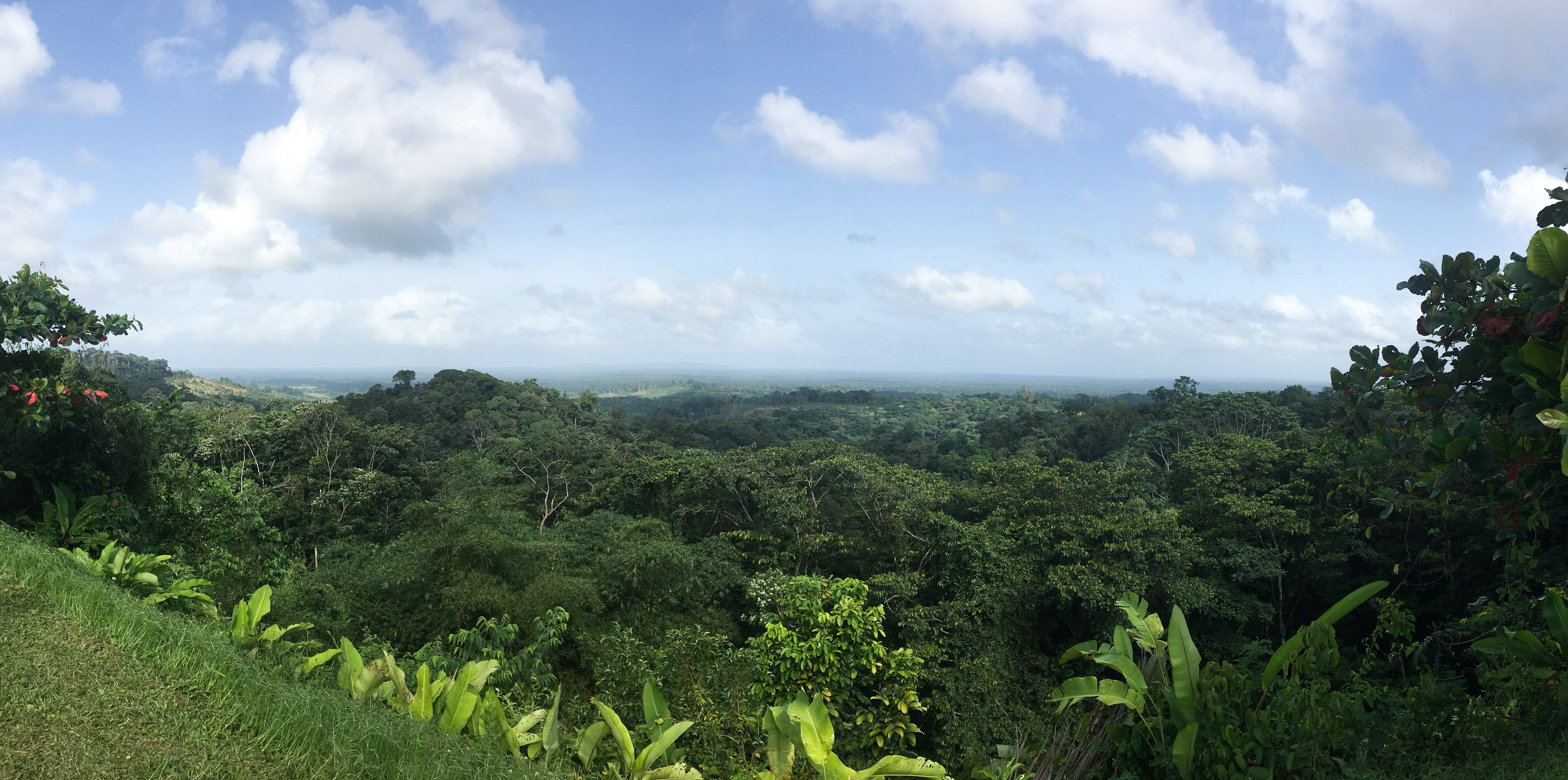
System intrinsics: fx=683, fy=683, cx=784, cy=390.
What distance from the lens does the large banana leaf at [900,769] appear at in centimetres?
269

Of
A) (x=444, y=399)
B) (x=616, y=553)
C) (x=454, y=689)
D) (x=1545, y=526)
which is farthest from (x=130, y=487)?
(x=444, y=399)

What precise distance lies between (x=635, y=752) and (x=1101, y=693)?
204 centimetres

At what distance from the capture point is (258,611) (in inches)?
159

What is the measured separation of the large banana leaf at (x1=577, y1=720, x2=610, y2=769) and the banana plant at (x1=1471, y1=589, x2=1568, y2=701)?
3629mm

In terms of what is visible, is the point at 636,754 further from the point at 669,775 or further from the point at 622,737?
the point at 669,775

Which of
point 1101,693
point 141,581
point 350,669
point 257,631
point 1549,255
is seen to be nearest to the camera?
point 1549,255

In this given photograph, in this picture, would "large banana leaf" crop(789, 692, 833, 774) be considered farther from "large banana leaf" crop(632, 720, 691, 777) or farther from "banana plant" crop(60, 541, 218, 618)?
"banana plant" crop(60, 541, 218, 618)

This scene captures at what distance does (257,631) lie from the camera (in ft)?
13.3

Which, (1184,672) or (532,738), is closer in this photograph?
(1184,672)

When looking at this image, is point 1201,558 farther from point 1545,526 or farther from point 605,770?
point 605,770

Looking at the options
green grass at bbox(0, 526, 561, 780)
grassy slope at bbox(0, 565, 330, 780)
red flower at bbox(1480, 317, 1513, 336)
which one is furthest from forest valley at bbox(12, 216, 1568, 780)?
grassy slope at bbox(0, 565, 330, 780)

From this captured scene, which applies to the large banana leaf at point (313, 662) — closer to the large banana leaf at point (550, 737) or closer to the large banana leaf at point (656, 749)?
the large banana leaf at point (550, 737)

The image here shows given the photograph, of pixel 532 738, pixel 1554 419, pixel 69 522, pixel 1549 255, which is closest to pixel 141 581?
pixel 69 522

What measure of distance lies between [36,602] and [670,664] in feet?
13.0
